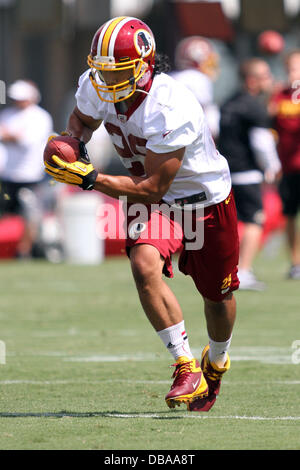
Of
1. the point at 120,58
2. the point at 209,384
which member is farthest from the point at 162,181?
the point at 209,384

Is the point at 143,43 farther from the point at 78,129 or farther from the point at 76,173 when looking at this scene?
Result: the point at 76,173

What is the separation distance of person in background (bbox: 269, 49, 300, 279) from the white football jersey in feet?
21.6

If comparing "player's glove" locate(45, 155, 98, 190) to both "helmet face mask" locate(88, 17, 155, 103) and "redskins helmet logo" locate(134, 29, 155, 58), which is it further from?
"redskins helmet logo" locate(134, 29, 155, 58)

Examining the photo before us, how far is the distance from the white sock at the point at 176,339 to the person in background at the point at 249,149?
563cm

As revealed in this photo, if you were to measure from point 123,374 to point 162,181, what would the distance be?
1793 mm

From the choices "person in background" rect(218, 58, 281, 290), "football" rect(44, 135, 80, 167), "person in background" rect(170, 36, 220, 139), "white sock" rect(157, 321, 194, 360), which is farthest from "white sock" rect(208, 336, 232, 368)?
"person in background" rect(170, 36, 220, 139)

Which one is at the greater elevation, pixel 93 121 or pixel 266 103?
pixel 93 121

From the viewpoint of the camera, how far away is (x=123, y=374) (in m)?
6.48

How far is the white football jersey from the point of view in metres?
5.05

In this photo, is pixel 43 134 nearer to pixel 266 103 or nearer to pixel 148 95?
pixel 266 103

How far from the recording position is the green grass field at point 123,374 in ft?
15.1

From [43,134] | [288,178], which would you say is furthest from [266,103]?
[43,134]

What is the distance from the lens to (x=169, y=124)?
5.02 meters

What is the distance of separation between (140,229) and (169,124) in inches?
22.4
